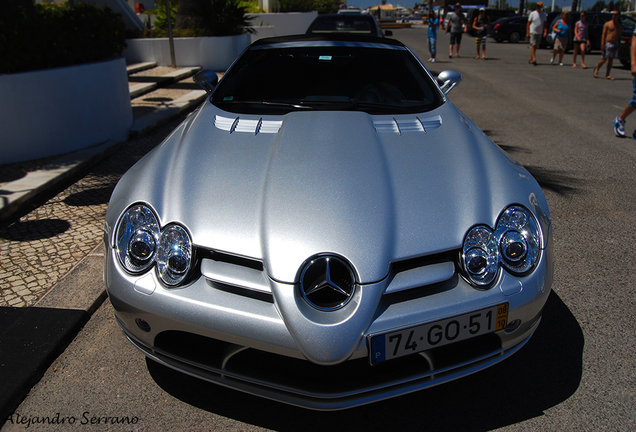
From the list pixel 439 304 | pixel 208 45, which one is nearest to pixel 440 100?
pixel 439 304

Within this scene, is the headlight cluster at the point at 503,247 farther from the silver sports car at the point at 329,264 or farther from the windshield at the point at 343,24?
the windshield at the point at 343,24

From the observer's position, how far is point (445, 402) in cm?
217

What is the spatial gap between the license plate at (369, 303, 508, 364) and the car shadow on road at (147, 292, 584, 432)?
1.40 feet

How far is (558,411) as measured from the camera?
2098 millimetres

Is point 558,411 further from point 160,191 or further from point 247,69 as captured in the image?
point 247,69

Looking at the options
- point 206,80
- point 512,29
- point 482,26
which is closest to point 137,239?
point 206,80

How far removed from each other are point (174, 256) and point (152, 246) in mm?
130

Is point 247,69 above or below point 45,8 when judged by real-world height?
below

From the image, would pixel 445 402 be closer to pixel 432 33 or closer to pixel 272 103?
pixel 272 103

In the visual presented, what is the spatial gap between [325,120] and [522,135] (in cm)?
489

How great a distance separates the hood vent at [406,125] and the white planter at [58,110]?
Answer: 399 centimetres

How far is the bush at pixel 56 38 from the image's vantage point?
5059 mm

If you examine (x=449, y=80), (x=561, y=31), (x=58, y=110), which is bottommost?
(x=58, y=110)

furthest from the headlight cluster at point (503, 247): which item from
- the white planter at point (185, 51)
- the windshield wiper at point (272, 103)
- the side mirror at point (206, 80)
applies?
the white planter at point (185, 51)
